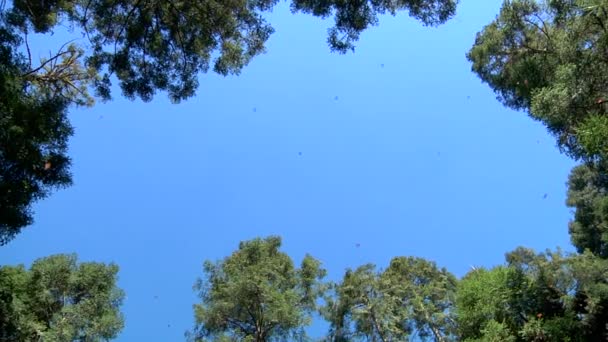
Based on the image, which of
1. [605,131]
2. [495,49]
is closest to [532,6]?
[495,49]

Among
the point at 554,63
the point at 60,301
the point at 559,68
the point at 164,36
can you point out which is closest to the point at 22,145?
the point at 164,36

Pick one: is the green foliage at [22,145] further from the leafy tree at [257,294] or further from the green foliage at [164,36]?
the leafy tree at [257,294]

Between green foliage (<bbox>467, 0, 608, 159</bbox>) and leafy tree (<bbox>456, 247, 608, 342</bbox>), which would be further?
leafy tree (<bbox>456, 247, 608, 342</bbox>)

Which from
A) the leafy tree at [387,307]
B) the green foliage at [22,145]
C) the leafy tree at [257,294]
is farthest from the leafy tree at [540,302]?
the green foliage at [22,145]

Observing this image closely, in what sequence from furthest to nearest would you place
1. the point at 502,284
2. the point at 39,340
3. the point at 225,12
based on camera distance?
1. the point at 39,340
2. the point at 502,284
3. the point at 225,12

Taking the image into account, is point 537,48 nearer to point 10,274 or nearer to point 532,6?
point 532,6

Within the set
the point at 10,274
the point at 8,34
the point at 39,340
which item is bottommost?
the point at 39,340

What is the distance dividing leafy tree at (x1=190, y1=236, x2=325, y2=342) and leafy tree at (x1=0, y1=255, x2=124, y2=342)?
10.7ft

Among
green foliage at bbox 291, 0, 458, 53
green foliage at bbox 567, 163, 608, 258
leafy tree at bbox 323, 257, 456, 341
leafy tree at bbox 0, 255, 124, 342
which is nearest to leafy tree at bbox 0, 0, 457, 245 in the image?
green foliage at bbox 291, 0, 458, 53

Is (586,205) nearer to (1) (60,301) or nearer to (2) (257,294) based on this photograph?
(2) (257,294)

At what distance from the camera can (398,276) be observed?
63.4ft

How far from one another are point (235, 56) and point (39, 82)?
5452 millimetres

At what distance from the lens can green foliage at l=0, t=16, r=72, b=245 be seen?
704 cm

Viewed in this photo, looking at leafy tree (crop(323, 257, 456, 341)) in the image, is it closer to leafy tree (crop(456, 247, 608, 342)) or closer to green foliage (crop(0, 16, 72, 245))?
leafy tree (crop(456, 247, 608, 342))
